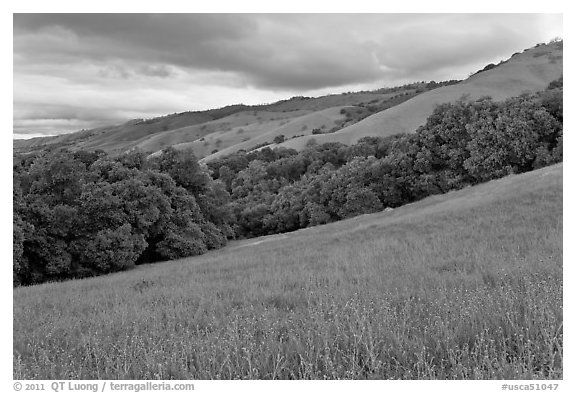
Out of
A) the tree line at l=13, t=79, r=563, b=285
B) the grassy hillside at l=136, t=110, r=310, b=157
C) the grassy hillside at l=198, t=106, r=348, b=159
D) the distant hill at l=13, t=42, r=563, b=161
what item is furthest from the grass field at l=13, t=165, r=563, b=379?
the grassy hillside at l=136, t=110, r=310, b=157

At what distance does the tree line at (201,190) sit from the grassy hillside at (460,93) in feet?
154

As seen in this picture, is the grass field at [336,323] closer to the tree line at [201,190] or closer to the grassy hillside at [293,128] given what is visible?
the tree line at [201,190]

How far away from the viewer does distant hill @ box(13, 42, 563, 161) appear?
11806 cm

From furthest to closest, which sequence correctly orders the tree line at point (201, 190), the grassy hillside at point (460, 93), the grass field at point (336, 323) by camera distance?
the grassy hillside at point (460, 93)
the tree line at point (201, 190)
the grass field at point (336, 323)

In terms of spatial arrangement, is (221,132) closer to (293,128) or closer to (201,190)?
(293,128)

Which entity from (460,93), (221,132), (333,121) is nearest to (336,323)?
(460,93)

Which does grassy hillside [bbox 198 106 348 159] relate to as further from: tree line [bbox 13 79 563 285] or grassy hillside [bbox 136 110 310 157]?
tree line [bbox 13 79 563 285]

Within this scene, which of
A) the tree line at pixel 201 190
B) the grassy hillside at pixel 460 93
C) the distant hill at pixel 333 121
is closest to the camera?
the tree line at pixel 201 190

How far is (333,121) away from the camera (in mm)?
168875

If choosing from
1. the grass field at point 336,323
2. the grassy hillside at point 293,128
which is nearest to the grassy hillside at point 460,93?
the grassy hillside at point 293,128

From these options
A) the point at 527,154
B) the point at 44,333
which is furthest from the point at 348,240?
the point at 527,154

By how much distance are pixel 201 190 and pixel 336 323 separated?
36042mm

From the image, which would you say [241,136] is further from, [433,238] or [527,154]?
[433,238]

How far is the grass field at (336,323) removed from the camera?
15.5 feet
